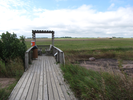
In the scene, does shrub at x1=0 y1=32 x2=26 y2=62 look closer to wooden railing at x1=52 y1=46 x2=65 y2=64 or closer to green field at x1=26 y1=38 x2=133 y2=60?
wooden railing at x1=52 y1=46 x2=65 y2=64

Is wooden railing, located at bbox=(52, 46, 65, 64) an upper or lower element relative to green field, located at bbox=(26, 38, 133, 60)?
upper

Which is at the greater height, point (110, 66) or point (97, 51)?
point (110, 66)

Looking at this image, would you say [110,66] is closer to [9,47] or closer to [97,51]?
[9,47]

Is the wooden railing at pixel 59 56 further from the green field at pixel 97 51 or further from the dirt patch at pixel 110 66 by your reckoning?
the green field at pixel 97 51

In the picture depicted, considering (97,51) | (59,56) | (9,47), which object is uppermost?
(9,47)

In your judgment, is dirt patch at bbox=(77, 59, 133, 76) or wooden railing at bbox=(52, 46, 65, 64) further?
wooden railing at bbox=(52, 46, 65, 64)

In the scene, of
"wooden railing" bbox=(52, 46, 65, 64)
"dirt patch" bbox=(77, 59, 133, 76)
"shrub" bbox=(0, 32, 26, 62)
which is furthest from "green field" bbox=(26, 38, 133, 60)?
"shrub" bbox=(0, 32, 26, 62)

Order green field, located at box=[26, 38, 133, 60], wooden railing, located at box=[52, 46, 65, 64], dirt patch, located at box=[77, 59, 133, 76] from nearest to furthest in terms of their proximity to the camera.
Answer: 1. dirt patch, located at box=[77, 59, 133, 76]
2. wooden railing, located at box=[52, 46, 65, 64]
3. green field, located at box=[26, 38, 133, 60]

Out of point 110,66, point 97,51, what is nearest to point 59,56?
point 110,66

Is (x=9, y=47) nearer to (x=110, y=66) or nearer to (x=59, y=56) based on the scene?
(x=59, y=56)

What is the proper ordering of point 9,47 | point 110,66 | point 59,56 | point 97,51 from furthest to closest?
point 97,51
point 59,56
point 9,47
point 110,66

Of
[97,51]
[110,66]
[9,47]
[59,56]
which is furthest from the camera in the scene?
[97,51]

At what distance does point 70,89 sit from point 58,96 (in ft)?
1.86

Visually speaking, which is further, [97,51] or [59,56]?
[97,51]
